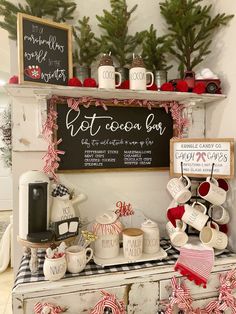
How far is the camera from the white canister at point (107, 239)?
1.27m

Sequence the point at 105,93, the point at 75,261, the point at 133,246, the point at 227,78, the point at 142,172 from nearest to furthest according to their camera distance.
A: the point at 75,261, the point at 133,246, the point at 105,93, the point at 227,78, the point at 142,172

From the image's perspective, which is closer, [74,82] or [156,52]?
[74,82]

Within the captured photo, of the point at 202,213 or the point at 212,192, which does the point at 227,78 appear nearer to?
the point at 212,192

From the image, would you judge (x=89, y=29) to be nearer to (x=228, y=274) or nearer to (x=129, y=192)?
(x=129, y=192)

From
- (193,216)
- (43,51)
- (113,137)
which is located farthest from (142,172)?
(43,51)

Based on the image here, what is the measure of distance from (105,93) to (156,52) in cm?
42

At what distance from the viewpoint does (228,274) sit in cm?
125

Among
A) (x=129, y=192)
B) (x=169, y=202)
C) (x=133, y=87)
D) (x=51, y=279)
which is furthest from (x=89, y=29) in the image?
(x=51, y=279)

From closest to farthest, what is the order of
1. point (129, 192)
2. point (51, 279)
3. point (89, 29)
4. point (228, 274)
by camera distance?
point (51, 279), point (228, 274), point (89, 29), point (129, 192)

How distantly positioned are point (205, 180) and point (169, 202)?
0.96 feet

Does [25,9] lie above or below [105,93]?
above

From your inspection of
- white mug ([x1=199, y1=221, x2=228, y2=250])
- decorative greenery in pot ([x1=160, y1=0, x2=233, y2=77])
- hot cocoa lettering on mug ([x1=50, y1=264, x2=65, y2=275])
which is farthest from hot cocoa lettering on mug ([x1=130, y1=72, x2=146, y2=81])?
hot cocoa lettering on mug ([x1=50, y1=264, x2=65, y2=275])

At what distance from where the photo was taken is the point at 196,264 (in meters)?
1.22

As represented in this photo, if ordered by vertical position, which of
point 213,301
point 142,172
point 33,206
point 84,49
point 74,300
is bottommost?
point 213,301
